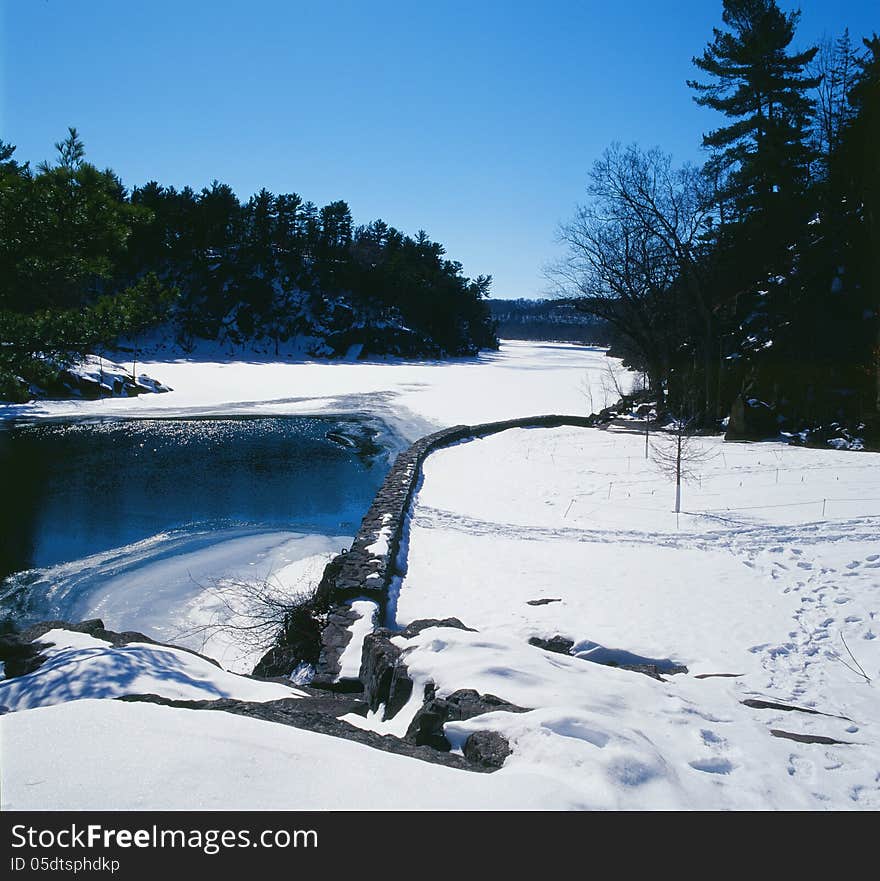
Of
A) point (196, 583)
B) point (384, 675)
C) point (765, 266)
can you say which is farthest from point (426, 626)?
point (765, 266)

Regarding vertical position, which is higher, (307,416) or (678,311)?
(678,311)

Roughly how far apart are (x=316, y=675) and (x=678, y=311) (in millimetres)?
25494

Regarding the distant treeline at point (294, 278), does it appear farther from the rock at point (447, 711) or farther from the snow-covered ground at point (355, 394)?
the rock at point (447, 711)

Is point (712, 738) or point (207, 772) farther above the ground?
point (207, 772)

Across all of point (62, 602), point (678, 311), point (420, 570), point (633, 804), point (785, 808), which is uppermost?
point (678, 311)

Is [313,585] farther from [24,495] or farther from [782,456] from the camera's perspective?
[782,456]

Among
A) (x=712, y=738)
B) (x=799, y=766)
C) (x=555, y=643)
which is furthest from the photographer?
(x=555, y=643)

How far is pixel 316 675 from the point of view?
638cm

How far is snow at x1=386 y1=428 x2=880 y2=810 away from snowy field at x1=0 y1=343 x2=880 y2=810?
0.09ft

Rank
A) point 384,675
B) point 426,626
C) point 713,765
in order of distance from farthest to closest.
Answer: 1. point 426,626
2. point 384,675
3. point 713,765

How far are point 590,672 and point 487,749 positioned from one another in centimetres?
196

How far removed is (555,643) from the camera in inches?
262

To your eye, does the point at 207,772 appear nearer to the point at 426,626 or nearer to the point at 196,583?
the point at 426,626
